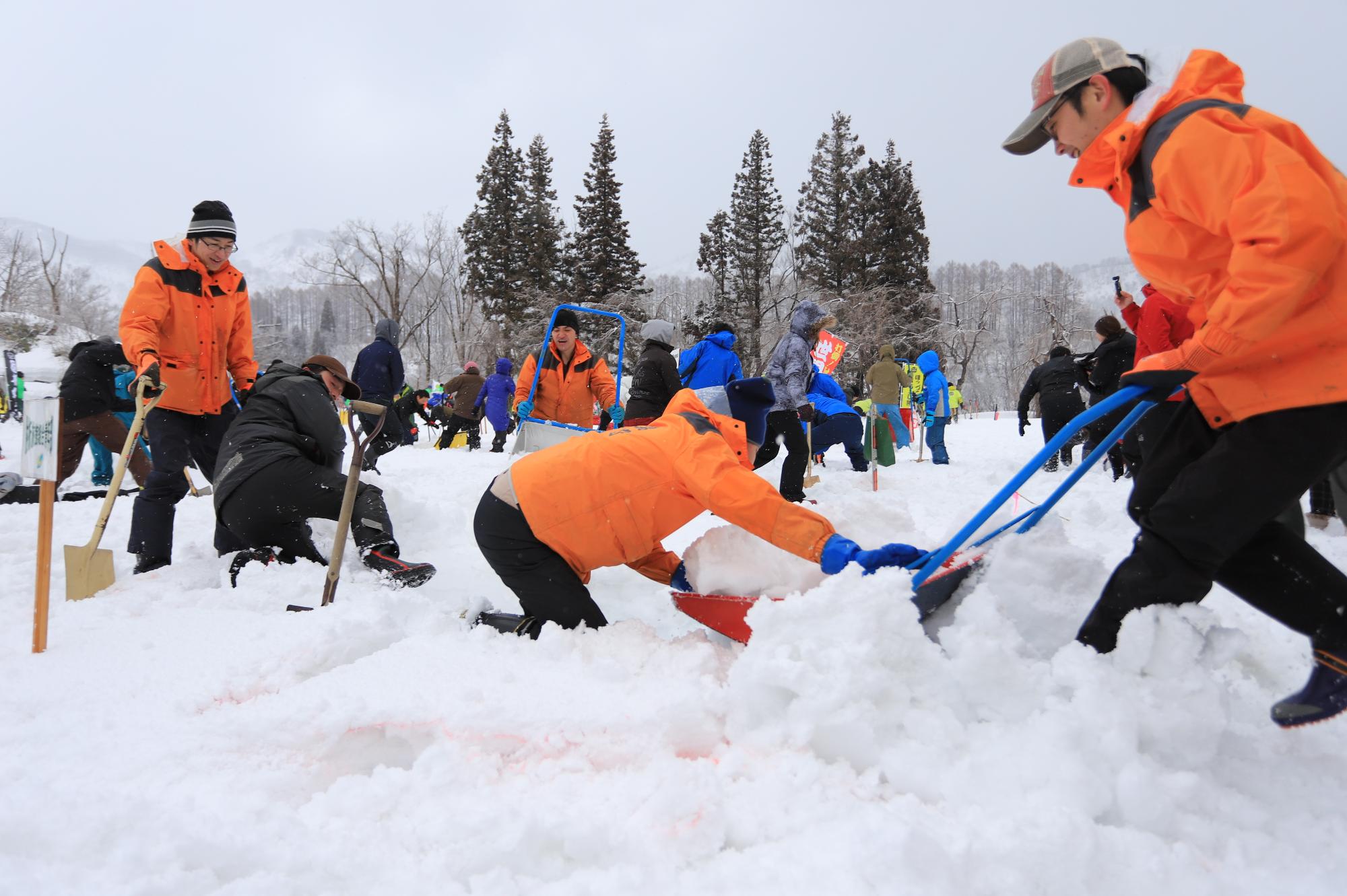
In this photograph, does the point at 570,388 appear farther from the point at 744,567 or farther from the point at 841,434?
the point at 744,567

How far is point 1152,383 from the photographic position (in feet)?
5.26

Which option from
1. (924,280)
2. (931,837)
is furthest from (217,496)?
(924,280)

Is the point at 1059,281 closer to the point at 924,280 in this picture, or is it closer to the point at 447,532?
the point at 924,280

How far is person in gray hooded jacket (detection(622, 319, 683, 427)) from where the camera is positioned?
198 inches

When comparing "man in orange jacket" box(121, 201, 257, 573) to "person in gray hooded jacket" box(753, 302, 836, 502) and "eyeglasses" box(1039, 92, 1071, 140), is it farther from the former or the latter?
"eyeglasses" box(1039, 92, 1071, 140)

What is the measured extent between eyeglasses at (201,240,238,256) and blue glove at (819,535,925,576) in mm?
3333

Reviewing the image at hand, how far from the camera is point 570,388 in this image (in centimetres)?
632

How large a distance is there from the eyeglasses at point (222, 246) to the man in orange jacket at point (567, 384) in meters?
2.68

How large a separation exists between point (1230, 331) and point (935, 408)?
7926 mm

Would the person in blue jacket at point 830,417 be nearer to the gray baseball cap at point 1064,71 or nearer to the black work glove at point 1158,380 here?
the gray baseball cap at point 1064,71

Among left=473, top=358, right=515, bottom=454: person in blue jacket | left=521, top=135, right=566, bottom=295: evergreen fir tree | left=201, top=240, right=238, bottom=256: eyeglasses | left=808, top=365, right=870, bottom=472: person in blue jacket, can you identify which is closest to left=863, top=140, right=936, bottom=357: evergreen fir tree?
left=521, top=135, right=566, bottom=295: evergreen fir tree

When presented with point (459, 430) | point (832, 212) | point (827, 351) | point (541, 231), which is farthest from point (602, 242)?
point (827, 351)

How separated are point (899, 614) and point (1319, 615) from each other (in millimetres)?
879

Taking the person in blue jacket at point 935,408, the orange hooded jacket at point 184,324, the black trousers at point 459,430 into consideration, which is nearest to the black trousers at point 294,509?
the orange hooded jacket at point 184,324
